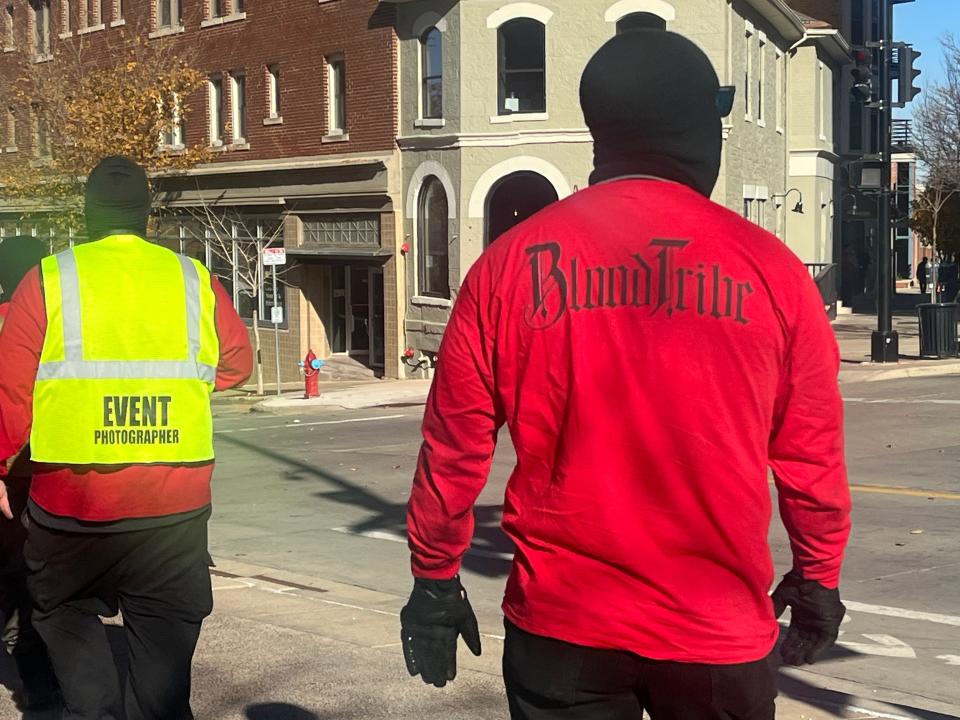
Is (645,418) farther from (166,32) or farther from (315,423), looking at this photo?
(166,32)

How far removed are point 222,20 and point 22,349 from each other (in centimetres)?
2944

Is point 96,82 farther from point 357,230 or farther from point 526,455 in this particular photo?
point 526,455

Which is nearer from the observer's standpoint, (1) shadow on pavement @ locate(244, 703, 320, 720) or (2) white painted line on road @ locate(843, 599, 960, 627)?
(1) shadow on pavement @ locate(244, 703, 320, 720)

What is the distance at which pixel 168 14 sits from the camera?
112 feet

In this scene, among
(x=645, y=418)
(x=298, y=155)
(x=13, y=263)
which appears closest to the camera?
(x=645, y=418)

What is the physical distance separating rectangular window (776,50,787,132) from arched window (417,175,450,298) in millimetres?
9896

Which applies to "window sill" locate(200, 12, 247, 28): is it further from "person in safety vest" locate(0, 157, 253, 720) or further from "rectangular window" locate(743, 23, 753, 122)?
"person in safety vest" locate(0, 157, 253, 720)

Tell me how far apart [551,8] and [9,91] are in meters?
13.9

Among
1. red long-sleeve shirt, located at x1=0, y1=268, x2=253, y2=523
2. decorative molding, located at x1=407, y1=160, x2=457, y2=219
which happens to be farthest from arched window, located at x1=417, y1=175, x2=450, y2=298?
red long-sleeve shirt, located at x1=0, y1=268, x2=253, y2=523

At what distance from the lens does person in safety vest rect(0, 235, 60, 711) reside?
17.0ft

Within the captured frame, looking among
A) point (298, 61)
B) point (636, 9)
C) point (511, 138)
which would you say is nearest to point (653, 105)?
point (636, 9)

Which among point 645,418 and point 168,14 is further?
point 168,14

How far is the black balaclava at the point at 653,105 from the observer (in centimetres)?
282

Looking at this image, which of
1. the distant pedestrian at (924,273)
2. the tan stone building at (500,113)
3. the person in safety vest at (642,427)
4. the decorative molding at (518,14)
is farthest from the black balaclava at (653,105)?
the distant pedestrian at (924,273)
